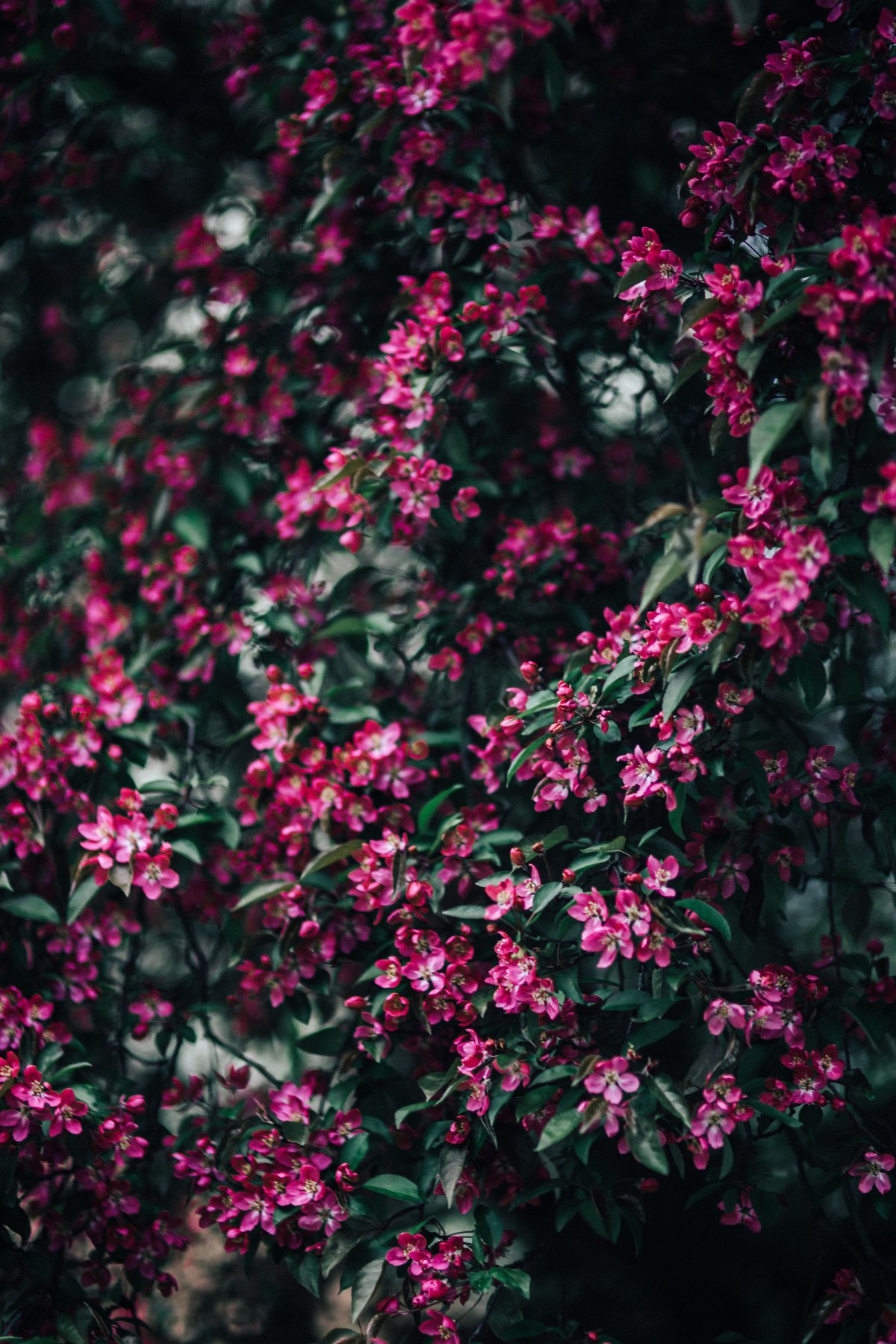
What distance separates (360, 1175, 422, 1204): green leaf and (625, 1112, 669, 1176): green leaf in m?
0.27

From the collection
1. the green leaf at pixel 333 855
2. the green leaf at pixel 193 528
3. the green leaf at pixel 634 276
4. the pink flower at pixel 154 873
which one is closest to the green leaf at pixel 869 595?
the green leaf at pixel 634 276

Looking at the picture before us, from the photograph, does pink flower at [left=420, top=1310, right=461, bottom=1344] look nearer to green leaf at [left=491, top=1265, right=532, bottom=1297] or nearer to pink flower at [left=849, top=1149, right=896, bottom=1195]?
green leaf at [left=491, top=1265, right=532, bottom=1297]

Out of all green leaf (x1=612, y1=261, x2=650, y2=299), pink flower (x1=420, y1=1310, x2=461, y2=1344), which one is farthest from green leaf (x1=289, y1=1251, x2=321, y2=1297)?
green leaf (x1=612, y1=261, x2=650, y2=299)

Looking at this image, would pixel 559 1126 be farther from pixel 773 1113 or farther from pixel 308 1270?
pixel 308 1270

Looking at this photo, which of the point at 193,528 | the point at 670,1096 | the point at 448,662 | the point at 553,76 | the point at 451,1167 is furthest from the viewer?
the point at 193,528

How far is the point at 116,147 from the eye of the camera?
1863mm

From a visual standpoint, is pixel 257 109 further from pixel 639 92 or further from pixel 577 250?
pixel 577 250

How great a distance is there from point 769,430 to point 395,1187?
872 millimetres

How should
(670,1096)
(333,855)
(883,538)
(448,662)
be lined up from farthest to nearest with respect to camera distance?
1. (448,662)
2. (333,855)
3. (670,1096)
4. (883,538)

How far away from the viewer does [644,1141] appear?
0.92 m

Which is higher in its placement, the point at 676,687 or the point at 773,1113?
the point at 676,687

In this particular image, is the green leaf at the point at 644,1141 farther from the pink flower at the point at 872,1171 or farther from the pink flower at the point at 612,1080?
the pink flower at the point at 872,1171

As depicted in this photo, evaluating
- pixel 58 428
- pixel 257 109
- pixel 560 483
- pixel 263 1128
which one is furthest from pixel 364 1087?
pixel 257 109

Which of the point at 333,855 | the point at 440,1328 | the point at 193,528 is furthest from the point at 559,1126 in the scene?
the point at 193,528
